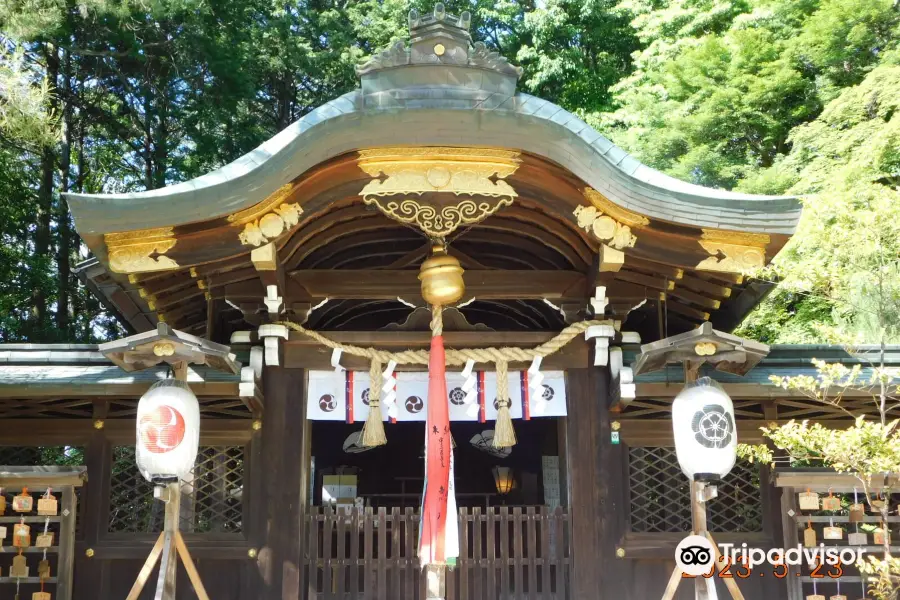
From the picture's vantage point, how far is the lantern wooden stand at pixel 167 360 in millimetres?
5332

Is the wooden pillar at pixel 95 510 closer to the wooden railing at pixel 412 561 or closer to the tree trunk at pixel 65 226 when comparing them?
the wooden railing at pixel 412 561

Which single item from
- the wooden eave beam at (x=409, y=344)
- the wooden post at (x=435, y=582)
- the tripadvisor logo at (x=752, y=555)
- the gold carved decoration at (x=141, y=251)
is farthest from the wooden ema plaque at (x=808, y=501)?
the gold carved decoration at (x=141, y=251)

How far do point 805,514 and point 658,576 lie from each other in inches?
49.1

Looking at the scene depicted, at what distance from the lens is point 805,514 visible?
6.75m

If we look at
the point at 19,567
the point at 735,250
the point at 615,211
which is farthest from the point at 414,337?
the point at 19,567

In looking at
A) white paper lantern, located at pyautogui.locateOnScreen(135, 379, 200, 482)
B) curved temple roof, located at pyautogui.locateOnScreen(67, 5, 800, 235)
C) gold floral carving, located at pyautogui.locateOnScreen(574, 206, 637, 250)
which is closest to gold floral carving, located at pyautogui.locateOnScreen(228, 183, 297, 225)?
curved temple roof, located at pyautogui.locateOnScreen(67, 5, 800, 235)

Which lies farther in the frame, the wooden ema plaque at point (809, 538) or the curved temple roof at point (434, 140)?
the wooden ema plaque at point (809, 538)

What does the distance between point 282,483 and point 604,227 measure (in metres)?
3.04

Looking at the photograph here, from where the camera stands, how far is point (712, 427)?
222 inches

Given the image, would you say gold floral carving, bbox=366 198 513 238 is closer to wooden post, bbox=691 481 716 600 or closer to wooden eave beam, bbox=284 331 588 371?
wooden eave beam, bbox=284 331 588 371

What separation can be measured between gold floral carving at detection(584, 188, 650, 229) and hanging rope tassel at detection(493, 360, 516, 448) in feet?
4.70

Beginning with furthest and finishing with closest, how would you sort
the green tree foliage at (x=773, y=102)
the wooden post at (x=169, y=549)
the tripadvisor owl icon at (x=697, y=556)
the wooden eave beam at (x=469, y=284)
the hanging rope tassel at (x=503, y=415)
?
the green tree foliage at (x=773, y=102)
the wooden eave beam at (x=469, y=284)
the hanging rope tassel at (x=503, y=415)
the tripadvisor owl icon at (x=697, y=556)
the wooden post at (x=169, y=549)

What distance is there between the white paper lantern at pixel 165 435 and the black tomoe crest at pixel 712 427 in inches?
128

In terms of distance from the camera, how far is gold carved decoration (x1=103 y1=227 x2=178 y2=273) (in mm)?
6035
